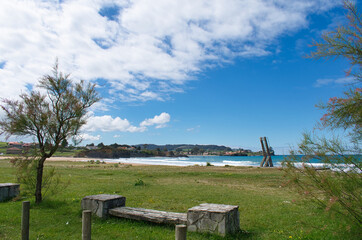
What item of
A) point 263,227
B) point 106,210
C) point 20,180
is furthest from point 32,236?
point 263,227

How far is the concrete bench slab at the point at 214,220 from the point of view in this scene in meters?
5.81

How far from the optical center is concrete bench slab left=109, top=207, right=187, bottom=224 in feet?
21.3

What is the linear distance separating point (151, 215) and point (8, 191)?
22.9 feet

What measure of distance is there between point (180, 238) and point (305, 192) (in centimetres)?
269

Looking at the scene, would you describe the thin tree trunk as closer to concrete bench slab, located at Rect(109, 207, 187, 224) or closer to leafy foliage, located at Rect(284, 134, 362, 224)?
concrete bench slab, located at Rect(109, 207, 187, 224)

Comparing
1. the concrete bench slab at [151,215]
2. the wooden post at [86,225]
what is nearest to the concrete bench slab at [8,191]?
the concrete bench slab at [151,215]

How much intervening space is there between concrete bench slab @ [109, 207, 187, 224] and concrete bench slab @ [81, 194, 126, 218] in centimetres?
19

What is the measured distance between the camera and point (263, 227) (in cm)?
→ 663

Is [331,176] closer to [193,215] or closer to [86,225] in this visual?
[193,215]

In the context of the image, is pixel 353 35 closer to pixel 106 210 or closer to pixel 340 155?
pixel 340 155

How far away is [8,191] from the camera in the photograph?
10289 mm

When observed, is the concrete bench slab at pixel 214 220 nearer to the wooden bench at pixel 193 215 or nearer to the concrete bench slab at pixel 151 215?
the wooden bench at pixel 193 215

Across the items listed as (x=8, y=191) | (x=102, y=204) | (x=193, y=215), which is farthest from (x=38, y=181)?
(x=193, y=215)

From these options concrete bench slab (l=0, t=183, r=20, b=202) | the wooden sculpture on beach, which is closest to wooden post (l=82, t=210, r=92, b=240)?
concrete bench slab (l=0, t=183, r=20, b=202)
